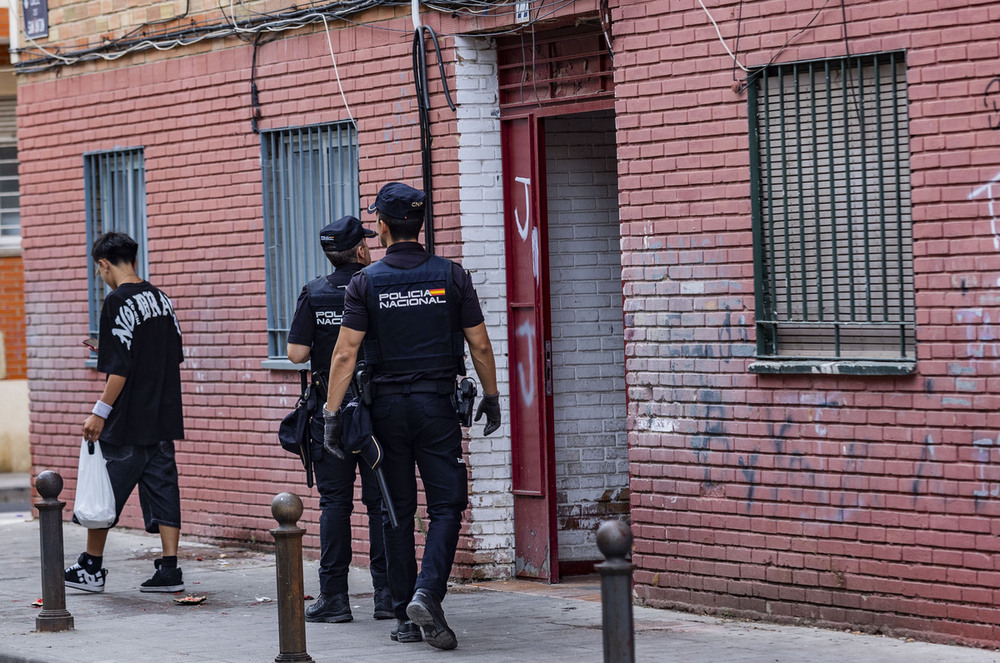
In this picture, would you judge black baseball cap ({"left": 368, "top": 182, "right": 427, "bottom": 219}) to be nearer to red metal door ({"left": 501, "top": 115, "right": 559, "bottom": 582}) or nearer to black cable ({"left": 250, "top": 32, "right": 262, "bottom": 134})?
red metal door ({"left": 501, "top": 115, "right": 559, "bottom": 582})

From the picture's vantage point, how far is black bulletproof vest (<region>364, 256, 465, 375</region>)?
7.42m

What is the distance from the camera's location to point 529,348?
9539 mm

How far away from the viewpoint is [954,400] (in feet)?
23.5

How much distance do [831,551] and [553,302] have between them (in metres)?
2.59

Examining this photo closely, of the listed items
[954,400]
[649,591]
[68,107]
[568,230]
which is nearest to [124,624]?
[649,591]

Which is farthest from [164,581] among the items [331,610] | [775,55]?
[775,55]

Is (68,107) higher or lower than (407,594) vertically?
higher

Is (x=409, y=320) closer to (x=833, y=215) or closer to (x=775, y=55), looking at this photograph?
(x=833, y=215)

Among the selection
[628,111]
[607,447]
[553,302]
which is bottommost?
[607,447]

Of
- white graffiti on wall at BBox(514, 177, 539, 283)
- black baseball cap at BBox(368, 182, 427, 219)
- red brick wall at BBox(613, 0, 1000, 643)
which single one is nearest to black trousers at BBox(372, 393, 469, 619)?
black baseball cap at BBox(368, 182, 427, 219)

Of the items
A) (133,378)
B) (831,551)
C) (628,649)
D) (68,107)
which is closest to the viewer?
(628,649)

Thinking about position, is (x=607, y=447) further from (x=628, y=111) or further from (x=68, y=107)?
(x=68, y=107)

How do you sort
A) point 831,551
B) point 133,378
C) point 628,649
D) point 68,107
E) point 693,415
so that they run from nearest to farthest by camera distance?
point 628,649
point 831,551
point 693,415
point 133,378
point 68,107

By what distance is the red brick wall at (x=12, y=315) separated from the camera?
18359mm
